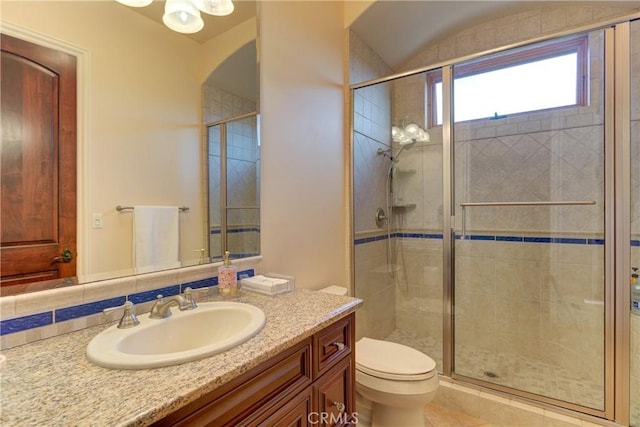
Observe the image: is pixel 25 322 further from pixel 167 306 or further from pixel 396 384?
pixel 396 384

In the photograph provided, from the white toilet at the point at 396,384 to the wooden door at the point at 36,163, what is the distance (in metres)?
1.35

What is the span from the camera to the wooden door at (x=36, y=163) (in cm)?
86

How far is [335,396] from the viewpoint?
1.12 meters

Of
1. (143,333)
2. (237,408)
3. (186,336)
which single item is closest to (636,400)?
(237,408)

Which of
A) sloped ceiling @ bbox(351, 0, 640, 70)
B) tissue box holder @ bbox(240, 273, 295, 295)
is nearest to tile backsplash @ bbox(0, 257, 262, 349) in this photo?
tissue box holder @ bbox(240, 273, 295, 295)

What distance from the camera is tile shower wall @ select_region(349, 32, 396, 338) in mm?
2397

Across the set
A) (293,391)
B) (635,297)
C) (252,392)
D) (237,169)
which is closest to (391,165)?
(237,169)

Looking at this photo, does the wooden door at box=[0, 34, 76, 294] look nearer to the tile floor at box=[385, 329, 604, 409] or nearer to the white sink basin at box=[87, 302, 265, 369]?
the white sink basin at box=[87, 302, 265, 369]

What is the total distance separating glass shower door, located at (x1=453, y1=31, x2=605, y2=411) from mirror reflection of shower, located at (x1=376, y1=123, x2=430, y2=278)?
0.41m

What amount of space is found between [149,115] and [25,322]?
766 millimetres

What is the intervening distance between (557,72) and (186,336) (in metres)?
2.89

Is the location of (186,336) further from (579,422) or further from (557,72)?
(557,72)

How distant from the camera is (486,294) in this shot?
2463mm

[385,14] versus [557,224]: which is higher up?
[385,14]
